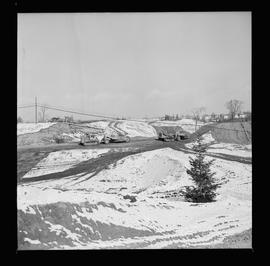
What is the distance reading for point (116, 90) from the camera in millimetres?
2719

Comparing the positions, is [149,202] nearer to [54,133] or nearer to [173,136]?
[173,136]

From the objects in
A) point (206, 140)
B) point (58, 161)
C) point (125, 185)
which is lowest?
point (125, 185)

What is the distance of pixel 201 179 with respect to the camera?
Result: 2742mm

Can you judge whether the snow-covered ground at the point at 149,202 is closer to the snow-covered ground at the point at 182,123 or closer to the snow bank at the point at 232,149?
the snow bank at the point at 232,149

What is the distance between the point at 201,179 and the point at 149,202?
378 millimetres

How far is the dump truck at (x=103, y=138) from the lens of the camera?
276 cm

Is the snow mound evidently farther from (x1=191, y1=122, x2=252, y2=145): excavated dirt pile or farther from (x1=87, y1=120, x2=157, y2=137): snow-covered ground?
(x1=191, y1=122, x2=252, y2=145): excavated dirt pile

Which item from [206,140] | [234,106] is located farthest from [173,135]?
[234,106]

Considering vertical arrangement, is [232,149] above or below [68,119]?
below

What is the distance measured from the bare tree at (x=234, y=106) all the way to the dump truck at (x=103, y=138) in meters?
0.70

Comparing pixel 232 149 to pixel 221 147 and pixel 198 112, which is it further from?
pixel 198 112

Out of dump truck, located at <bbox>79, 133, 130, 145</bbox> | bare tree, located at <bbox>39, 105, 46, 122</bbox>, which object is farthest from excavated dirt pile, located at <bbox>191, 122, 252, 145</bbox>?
bare tree, located at <bbox>39, 105, 46, 122</bbox>

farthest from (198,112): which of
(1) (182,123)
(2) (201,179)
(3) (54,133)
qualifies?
(3) (54,133)
